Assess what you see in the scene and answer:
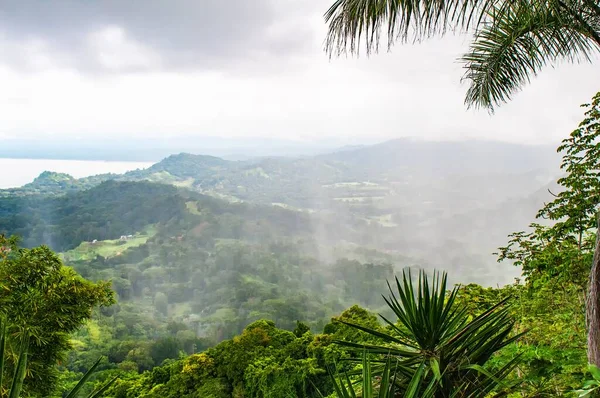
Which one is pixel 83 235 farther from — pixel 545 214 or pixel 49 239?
pixel 545 214

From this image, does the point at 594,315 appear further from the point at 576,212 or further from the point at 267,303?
the point at 267,303

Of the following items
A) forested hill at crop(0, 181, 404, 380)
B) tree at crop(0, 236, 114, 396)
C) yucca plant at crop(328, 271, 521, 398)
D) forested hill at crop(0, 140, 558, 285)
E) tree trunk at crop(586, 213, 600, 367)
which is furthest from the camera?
forested hill at crop(0, 140, 558, 285)

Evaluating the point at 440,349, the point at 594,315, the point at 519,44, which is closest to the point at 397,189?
the point at 519,44

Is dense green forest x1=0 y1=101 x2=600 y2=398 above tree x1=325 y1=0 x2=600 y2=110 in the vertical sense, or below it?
below

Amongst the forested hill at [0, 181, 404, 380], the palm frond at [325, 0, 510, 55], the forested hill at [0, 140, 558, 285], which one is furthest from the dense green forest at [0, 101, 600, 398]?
the forested hill at [0, 140, 558, 285]

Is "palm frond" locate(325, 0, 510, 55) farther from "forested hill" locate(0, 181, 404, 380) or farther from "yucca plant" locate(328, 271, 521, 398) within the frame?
"forested hill" locate(0, 181, 404, 380)
